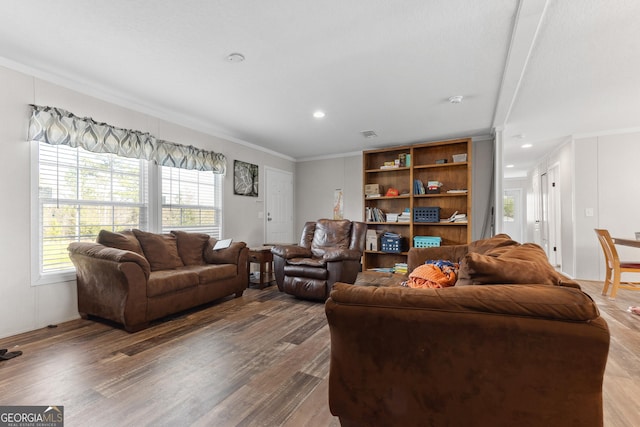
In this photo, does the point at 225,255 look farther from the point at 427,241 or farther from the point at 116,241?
the point at 427,241

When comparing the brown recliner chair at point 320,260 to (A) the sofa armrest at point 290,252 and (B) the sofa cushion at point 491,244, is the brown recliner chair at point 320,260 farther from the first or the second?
(B) the sofa cushion at point 491,244

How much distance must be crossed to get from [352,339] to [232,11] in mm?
2081

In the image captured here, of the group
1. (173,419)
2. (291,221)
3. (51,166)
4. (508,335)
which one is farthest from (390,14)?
(291,221)

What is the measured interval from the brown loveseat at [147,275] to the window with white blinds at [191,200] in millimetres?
402

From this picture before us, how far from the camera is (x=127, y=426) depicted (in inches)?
54.1

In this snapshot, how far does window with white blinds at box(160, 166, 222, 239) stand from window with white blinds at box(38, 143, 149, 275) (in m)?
0.33

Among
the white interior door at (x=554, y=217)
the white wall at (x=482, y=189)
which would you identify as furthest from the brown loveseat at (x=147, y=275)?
the white interior door at (x=554, y=217)

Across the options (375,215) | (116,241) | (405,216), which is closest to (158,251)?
(116,241)

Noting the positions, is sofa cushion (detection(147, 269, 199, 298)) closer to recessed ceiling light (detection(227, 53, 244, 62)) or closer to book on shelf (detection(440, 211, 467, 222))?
recessed ceiling light (detection(227, 53, 244, 62))

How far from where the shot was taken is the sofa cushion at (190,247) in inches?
139

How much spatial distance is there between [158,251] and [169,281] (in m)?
0.61

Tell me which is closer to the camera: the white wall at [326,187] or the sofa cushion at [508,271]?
the sofa cushion at [508,271]

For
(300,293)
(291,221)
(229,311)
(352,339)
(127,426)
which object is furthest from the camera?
(291,221)

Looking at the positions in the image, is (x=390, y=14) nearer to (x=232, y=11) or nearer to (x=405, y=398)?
(x=232, y=11)
